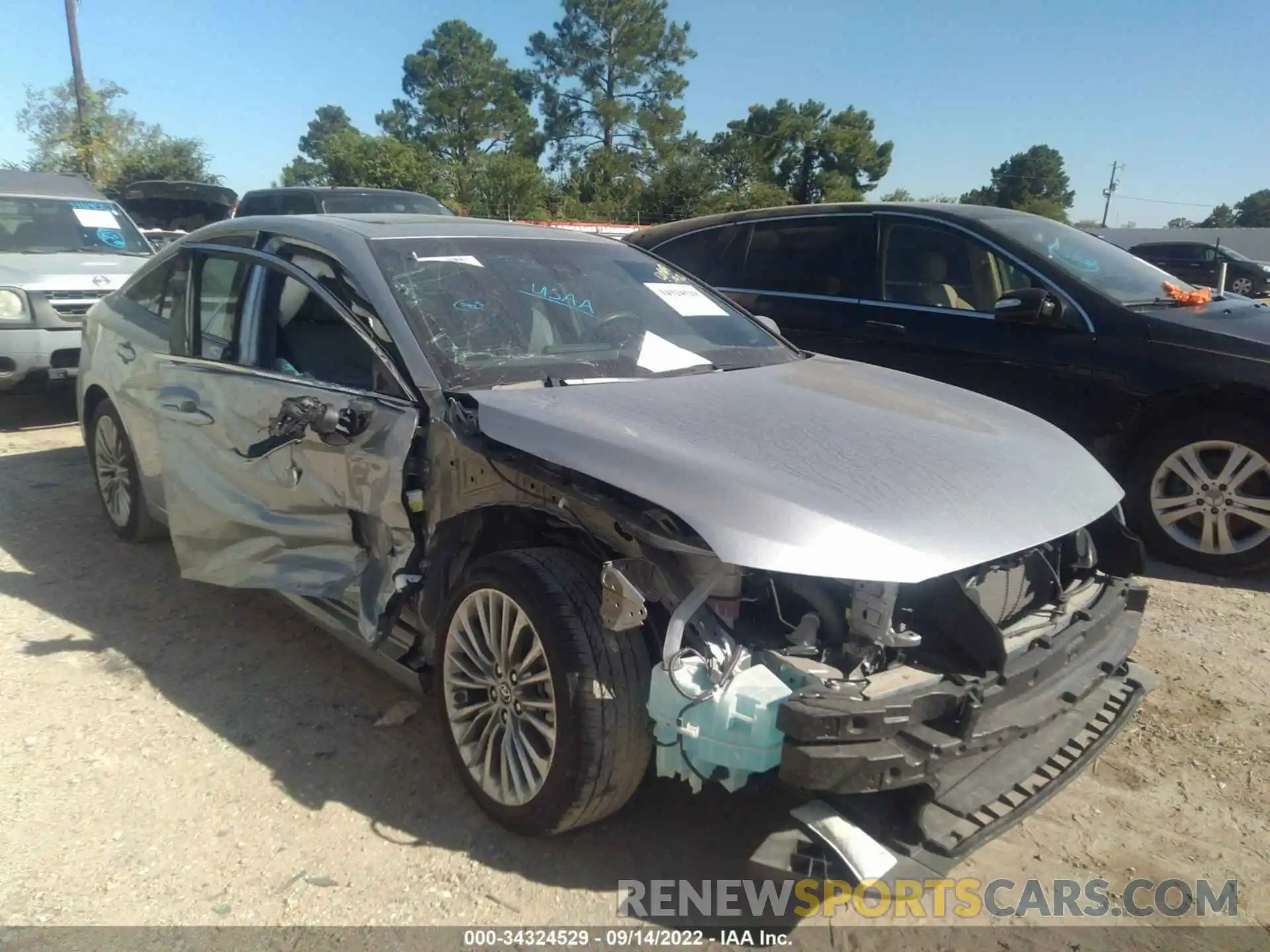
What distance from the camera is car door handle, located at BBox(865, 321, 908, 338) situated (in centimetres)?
547

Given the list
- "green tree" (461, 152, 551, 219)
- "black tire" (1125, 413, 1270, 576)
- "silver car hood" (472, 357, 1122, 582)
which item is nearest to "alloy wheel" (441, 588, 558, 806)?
"silver car hood" (472, 357, 1122, 582)

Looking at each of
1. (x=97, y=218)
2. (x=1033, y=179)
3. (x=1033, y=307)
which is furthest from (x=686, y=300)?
(x=1033, y=179)

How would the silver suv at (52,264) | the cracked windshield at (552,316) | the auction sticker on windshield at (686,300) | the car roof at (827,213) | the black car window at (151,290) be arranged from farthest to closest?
the silver suv at (52,264), the car roof at (827,213), the black car window at (151,290), the auction sticker on windshield at (686,300), the cracked windshield at (552,316)

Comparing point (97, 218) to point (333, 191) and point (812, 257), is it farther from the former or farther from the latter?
point (812, 257)

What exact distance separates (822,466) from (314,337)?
6.50 ft

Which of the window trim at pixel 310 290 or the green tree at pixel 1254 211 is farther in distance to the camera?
the green tree at pixel 1254 211

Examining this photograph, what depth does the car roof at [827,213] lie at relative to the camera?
5.55 metres

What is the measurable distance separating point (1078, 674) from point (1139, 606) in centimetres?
54

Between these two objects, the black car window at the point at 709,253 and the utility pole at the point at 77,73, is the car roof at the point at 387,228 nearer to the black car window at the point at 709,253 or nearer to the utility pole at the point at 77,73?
the black car window at the point at 709,253

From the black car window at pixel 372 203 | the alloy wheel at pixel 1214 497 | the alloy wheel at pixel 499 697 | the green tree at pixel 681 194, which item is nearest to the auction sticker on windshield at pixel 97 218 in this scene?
the black car window at pixel 372 203

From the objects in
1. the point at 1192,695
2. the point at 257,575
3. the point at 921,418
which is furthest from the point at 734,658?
the point at 1192,695

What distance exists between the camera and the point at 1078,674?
2.55 metres

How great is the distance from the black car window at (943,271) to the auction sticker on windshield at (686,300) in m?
2.06

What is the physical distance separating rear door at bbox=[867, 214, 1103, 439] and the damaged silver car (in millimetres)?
1680
